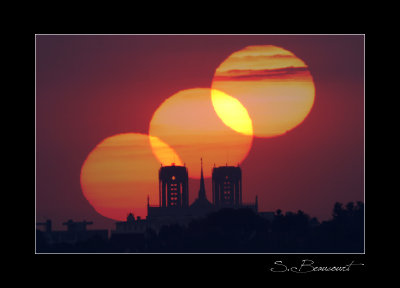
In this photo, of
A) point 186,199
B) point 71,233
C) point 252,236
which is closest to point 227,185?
point 186,199

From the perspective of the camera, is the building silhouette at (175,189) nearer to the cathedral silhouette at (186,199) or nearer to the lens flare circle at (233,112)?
the cathedral silhouette at (186,199)

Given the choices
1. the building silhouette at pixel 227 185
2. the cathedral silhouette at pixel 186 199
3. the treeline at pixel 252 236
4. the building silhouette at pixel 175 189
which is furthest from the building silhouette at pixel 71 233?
the building silhouette at pixel 175 189

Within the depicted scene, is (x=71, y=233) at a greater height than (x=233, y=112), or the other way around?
(x=233, y=112)

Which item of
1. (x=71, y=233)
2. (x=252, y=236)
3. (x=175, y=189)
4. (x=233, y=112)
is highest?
(x=233, y=112)

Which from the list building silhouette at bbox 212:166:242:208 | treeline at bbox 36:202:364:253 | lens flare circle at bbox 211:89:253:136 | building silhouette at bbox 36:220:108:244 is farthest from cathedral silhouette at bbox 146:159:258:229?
lens flare circle at bbox 211:89:253:136

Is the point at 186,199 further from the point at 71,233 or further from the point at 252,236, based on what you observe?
the point at 71,233

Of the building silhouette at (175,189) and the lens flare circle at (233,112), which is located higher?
the lens flare circle at (233,112)

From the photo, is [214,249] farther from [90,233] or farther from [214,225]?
[90,233]

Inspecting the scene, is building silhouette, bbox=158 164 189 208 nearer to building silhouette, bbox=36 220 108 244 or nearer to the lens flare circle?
building silhouette, bbox=36 220 108 244
